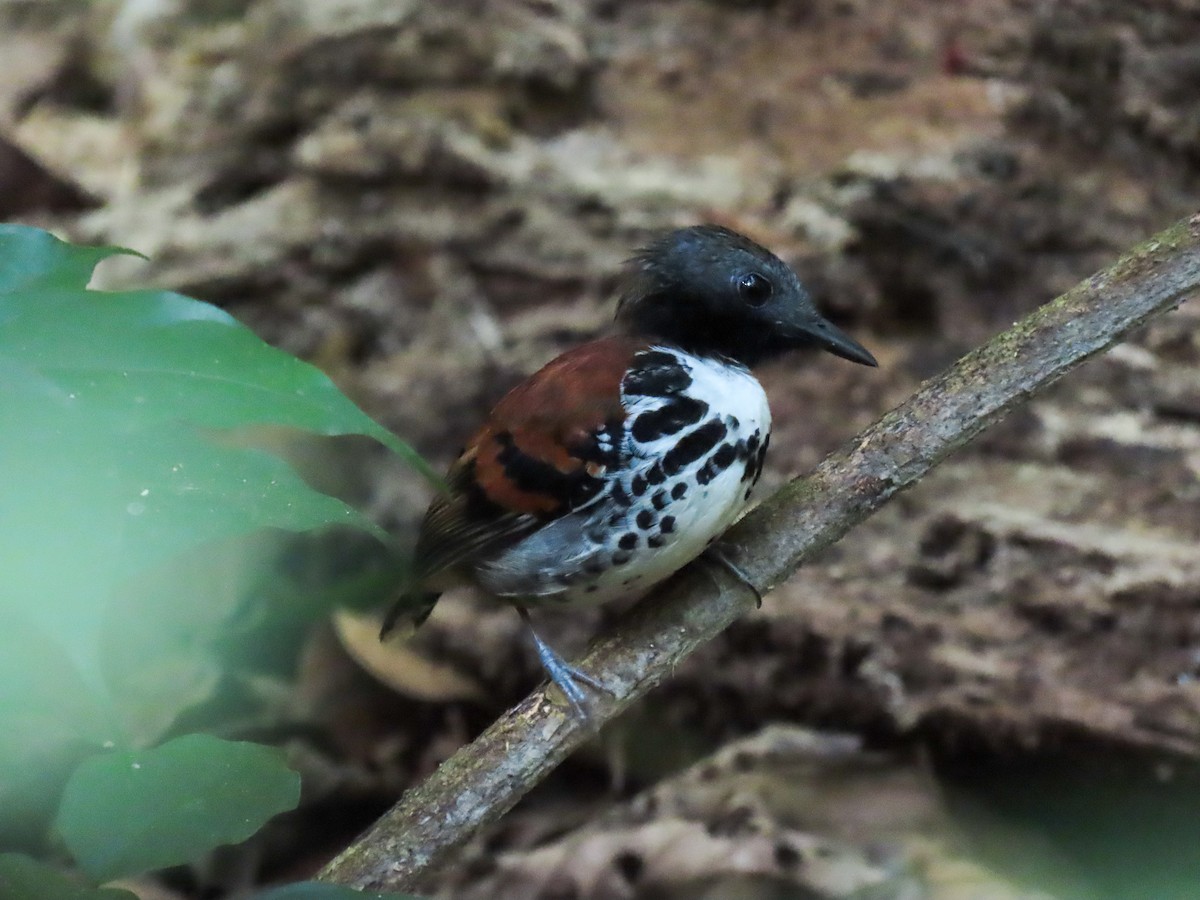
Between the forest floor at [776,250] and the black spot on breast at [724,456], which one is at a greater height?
the black spot on breast at [724,456]

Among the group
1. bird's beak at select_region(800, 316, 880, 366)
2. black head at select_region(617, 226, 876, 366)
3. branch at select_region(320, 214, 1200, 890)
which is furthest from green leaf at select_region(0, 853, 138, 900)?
bird's beak at select_region(800, 316, 880, 366)

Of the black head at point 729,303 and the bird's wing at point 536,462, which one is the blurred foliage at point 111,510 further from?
the black head at point 729,303

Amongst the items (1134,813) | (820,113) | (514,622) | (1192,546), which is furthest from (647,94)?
(1134,813)

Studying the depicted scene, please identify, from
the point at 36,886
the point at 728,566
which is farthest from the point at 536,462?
the point at 36,886

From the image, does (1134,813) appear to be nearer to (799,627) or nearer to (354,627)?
(799,627)

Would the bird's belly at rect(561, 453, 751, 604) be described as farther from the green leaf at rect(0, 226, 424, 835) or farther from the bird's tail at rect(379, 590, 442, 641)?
the green leaf at rect(0, 226, 424, 835)

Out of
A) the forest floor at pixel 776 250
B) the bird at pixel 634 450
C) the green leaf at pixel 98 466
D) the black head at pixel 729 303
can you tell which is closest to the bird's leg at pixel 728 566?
the bird at pixel 634 450
